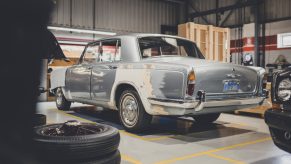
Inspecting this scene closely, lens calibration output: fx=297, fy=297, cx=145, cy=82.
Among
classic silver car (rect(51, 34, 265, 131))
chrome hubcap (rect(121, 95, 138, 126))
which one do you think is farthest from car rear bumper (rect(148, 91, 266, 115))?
chrome hubcap (rect(121, 95, 138, 126))

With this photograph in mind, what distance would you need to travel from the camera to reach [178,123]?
5555 millimetres

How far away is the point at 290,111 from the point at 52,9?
87.9 inches

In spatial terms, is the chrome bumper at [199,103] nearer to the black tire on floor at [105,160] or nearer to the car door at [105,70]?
the car door at [105,70]

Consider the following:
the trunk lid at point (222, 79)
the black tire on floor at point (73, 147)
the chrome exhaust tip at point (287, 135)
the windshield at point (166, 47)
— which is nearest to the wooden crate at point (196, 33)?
the windshield at point (166, 47)

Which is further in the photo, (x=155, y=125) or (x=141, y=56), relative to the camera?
(x=155, y=125)

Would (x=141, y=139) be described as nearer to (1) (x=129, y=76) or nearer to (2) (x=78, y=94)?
(1) (x=129, y=76)

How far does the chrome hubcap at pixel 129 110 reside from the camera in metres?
4.46

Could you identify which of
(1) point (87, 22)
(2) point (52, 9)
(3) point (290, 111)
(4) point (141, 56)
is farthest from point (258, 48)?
(2) point (52, 9)

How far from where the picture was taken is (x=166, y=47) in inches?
200

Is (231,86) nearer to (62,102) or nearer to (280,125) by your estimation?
(280,125)

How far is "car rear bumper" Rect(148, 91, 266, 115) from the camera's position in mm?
3729

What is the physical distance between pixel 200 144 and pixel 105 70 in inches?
81.5

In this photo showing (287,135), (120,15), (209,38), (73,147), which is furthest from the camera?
(120,15)

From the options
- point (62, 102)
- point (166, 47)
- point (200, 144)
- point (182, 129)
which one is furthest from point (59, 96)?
point (200, 144)
